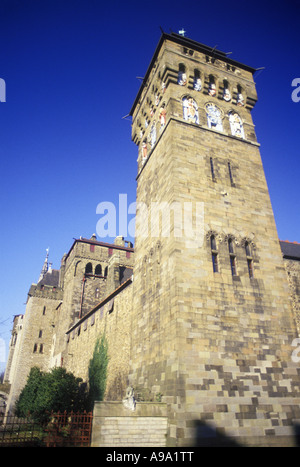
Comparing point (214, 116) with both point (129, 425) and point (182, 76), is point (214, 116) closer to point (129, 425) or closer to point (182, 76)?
point (182, 76)

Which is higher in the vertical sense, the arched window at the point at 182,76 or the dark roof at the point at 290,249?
the arched window at the point at 182,76

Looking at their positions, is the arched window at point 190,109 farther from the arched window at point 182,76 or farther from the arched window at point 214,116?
the arched window at point 182,76

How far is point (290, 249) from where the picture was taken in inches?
782

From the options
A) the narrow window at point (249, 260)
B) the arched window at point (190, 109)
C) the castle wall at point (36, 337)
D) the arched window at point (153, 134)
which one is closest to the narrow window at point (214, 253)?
the narrow window at point (249, 260)

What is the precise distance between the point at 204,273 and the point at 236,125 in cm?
914

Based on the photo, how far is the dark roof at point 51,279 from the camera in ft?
138

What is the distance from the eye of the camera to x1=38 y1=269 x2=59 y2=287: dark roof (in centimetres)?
4200

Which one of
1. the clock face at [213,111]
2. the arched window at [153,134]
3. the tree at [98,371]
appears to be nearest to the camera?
the clock face at [213,111]

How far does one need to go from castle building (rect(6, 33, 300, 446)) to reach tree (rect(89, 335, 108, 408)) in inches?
35.9

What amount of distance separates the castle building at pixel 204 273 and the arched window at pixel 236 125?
0.23ft

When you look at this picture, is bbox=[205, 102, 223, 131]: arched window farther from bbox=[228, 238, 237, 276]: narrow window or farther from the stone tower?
bbox=[228, 238, 237, 276]: narrow window

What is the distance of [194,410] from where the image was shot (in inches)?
353

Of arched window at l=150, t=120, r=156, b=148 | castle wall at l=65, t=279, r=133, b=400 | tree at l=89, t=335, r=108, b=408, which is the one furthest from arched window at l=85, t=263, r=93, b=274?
arched window at l=150, t=120, r=156, b=148
